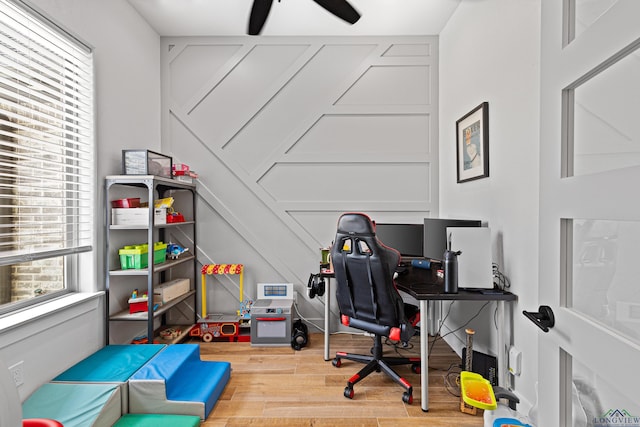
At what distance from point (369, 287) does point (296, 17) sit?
2.53 meters

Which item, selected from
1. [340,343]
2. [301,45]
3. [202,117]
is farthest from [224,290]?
[301,45]

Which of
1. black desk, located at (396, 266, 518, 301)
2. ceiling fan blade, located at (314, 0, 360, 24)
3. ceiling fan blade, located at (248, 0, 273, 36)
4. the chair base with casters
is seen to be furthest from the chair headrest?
ceiling fan blade, located at (248, 0, 273, 36)

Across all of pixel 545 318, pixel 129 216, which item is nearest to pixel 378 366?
pixel 545 318

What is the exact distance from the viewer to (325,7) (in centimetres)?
216

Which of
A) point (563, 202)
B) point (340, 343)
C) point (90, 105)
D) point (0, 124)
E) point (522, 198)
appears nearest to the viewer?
point (563, 202)

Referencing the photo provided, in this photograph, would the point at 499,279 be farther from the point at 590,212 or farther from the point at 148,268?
the point at 148,268

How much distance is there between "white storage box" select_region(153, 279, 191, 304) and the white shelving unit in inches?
2.0

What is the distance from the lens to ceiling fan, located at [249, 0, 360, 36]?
2098 millimetres

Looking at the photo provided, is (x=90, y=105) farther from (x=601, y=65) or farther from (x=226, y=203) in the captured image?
(x=601, y=65)

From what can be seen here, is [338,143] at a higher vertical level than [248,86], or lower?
lower

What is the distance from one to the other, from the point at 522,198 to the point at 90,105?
9.93 feet

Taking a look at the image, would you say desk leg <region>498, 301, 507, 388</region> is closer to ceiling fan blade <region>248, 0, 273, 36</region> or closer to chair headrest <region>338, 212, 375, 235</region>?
chair headrest <region>338, 212, 375, 235</region>

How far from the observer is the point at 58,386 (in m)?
1.82

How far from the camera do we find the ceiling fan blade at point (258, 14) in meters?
2.10
